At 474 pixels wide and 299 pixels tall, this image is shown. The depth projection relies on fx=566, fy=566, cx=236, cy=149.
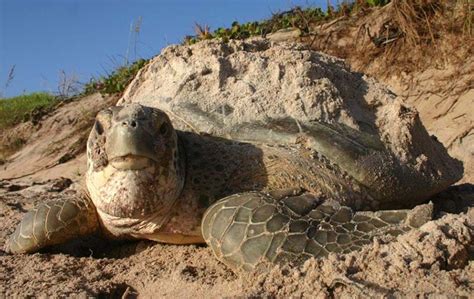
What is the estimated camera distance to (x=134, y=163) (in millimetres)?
2500

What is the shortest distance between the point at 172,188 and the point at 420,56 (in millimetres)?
5022

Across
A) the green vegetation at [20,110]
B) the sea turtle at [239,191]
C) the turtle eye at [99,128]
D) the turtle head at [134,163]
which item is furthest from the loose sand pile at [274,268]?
the green vegetation at [20,110]

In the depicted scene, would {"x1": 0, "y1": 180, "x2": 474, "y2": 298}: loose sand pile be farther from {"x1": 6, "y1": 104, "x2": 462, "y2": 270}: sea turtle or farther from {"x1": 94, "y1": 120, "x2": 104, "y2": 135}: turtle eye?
{"x1": 94, "y1": 120, "x2": 104, "y2": 135}: turtle eye

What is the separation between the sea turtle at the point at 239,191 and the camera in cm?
227

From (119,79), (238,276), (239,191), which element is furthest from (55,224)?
(119,79)

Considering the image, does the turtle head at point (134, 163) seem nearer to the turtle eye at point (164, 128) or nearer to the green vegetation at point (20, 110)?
the turtle eye at point (164, 128)

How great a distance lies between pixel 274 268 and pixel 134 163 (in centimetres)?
83

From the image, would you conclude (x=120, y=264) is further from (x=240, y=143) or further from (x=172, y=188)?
(x=240, y=143)

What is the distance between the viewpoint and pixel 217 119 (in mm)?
3111

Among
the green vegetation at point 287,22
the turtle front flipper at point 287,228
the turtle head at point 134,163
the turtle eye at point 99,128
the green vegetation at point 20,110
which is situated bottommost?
the turtle front flipper at point 287,228

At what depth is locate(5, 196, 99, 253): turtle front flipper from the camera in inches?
118

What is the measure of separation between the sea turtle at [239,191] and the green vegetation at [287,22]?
4681mm

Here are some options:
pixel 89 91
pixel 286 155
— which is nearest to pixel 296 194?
pixel 286 155

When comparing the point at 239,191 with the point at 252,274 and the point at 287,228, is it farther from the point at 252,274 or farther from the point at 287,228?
the point at 252,274
